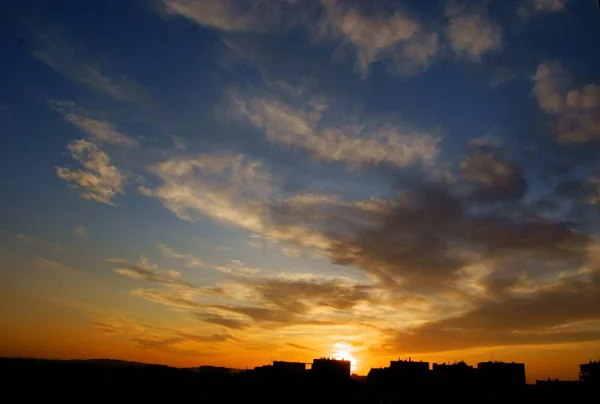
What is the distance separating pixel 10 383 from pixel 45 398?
20.5ft

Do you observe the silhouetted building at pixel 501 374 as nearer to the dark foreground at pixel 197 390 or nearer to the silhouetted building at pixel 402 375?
the dark foreground at pixel 197 390

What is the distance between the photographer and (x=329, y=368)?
376ft

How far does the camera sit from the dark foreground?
7656 cm

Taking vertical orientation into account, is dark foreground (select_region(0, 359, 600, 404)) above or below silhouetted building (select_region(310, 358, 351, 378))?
below

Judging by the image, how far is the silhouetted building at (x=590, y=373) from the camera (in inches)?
3637

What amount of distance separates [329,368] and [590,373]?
53.2 meters

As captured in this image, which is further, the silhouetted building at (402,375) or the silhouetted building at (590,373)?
the silhouetted building at (402,375)

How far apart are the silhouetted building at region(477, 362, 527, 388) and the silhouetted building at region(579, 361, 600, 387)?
11.5 meters

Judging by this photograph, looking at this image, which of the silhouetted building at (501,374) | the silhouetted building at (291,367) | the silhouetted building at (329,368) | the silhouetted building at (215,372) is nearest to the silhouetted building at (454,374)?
the silhouetted building at (501,374)

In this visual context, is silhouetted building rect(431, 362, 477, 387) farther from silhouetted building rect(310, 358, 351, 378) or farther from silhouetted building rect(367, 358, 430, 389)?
silhouetted building rect(310, 358, 351, 378)

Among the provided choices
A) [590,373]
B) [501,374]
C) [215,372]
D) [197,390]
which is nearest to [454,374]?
[501,374]

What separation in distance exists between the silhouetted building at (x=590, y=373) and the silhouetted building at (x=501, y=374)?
37.7 ft

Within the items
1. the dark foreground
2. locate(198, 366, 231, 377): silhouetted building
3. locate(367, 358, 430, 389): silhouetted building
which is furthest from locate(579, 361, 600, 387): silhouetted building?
locate(198, 366, 231, 377): silhouetted building

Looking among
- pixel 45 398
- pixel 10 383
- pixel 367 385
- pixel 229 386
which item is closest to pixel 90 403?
pixel 45 398
